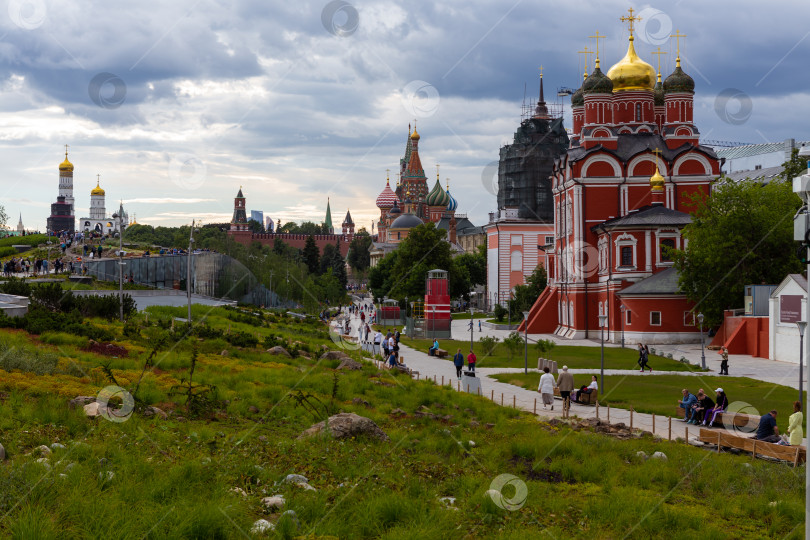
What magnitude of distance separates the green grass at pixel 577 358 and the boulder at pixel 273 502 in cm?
2732

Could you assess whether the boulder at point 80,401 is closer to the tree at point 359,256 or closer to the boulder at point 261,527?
the boulder at point 261,527

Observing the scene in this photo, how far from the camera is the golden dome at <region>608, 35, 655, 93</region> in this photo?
62875 millimetres

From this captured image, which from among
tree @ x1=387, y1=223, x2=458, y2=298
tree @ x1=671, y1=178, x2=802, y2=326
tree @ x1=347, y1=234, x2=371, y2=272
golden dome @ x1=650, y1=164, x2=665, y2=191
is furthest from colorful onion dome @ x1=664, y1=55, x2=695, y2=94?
tree @ x1=347, y1=234, x2=371, y2=272

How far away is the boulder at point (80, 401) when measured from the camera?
47.9 feet

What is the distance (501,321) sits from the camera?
7556 centimetres

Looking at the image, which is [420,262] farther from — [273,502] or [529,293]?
[273,502]

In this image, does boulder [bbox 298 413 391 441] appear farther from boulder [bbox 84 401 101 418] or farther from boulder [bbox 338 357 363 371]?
boulder [bbox 338 357 363 371]

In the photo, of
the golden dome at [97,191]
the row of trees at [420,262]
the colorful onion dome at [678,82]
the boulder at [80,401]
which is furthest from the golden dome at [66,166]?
the boulder at [80,401]

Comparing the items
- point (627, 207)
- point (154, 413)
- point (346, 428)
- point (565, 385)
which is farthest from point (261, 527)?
point (627, 207)

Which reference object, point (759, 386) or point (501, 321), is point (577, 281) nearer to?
point (501, 321)

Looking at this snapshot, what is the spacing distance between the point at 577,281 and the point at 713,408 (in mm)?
37281

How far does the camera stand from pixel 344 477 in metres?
A: 12.0

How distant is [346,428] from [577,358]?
27.9 metres

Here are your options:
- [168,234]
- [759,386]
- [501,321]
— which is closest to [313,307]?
[501,321]
